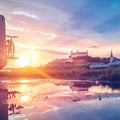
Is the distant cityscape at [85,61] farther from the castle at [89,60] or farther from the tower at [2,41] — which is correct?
the tower at [2,41]

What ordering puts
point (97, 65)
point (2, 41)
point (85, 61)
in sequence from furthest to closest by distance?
point (85, 61)
point (97, 65)
point (2, 41)

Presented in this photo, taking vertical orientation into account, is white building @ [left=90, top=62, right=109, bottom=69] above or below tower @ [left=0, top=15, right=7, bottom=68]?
below

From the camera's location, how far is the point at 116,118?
21.1 m

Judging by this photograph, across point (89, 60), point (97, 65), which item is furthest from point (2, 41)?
point (89, 60)

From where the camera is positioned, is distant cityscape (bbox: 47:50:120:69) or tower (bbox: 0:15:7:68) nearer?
tower (bbox: 0:15:7:68)

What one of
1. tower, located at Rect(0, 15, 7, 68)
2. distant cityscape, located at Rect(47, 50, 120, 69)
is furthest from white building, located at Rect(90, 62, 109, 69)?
tower, located at Rect(0, 15, 7, 68)

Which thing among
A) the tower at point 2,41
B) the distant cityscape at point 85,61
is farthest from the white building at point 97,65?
the tower at point 2,41

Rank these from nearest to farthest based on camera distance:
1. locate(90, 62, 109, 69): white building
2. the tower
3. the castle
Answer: the tower → locate(90, 62, 109, 69): white building → the castle

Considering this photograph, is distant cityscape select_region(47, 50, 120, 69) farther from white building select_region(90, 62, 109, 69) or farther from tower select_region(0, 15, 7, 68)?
tower select_region(0, 15, 7, 68)

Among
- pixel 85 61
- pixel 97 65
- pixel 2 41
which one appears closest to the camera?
pixel 2 41

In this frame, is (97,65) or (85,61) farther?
(85,61)

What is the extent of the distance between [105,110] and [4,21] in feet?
77.8

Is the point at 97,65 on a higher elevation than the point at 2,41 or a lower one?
lower

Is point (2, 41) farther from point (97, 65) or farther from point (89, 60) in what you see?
point (89, 60)
